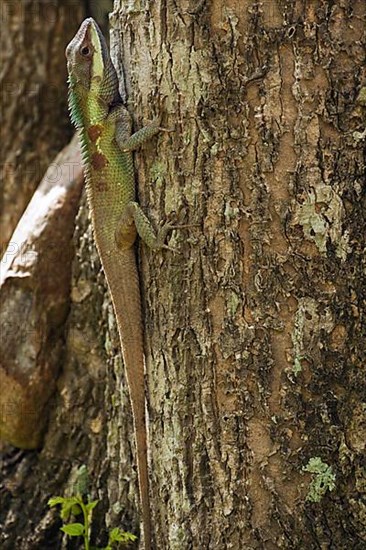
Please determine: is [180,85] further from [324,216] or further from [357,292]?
[357,292]

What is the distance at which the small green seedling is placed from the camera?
297cm

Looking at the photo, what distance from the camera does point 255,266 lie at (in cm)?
235

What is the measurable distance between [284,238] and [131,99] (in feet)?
2.33

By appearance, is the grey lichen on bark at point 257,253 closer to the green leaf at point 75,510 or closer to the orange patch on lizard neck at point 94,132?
the orange patch on lizard neck at point 94,132

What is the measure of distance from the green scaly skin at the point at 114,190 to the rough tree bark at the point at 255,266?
0.17ft

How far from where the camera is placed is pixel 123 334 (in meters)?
2.63

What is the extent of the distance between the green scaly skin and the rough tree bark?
53mm

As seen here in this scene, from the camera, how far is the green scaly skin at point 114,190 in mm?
2611

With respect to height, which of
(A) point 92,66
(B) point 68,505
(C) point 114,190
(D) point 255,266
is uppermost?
(A) point 92,66

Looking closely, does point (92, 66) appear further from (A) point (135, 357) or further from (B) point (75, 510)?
(B) point (75, 510)

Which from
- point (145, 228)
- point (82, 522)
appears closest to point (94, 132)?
point (145, 228)

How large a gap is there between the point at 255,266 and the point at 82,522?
5.11 ft

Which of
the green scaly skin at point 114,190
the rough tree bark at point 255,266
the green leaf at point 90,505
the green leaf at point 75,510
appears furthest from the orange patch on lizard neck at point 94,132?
the green leaf at point 75,510

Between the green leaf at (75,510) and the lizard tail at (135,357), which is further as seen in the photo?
the green leaf at (75,510)
